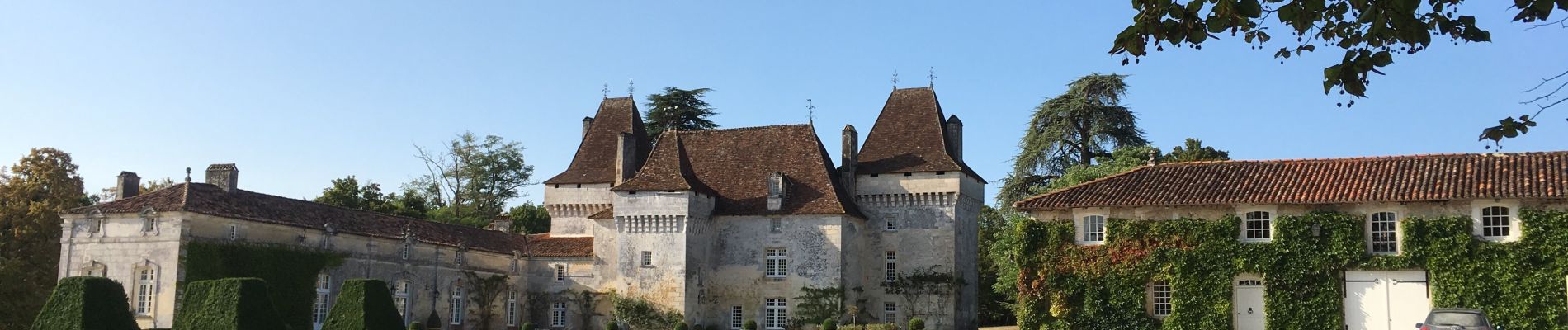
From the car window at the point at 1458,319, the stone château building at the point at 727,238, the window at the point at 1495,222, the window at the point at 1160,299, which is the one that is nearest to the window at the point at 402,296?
the stone château building at the point at 727,238

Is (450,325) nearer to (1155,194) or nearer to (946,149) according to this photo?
(946,149)

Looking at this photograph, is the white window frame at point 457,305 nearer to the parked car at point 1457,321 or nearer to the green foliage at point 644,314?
the green foliage at point 644,314

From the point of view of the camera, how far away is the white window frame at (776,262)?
43.1 metres

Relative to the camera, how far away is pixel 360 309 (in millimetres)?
29859

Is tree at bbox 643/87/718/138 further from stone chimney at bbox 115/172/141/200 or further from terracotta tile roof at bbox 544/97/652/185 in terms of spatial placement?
stone chimney at bbox 115/172/141/200

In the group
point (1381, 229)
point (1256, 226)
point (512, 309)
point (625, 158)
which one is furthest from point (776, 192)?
point (1381, 229)

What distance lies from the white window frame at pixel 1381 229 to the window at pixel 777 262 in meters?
19.0

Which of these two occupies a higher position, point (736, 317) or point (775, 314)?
point (775, 314)

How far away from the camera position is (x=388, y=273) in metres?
40.5

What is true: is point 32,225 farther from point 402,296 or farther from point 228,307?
point 228,307

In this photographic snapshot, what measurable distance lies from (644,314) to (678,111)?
17.5 m

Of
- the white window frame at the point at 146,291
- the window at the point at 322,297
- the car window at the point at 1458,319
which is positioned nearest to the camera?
the car window at the point at 1458,319

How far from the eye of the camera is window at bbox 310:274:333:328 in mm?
37906

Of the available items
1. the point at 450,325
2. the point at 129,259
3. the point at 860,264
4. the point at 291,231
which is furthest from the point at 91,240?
the point at 860,264
